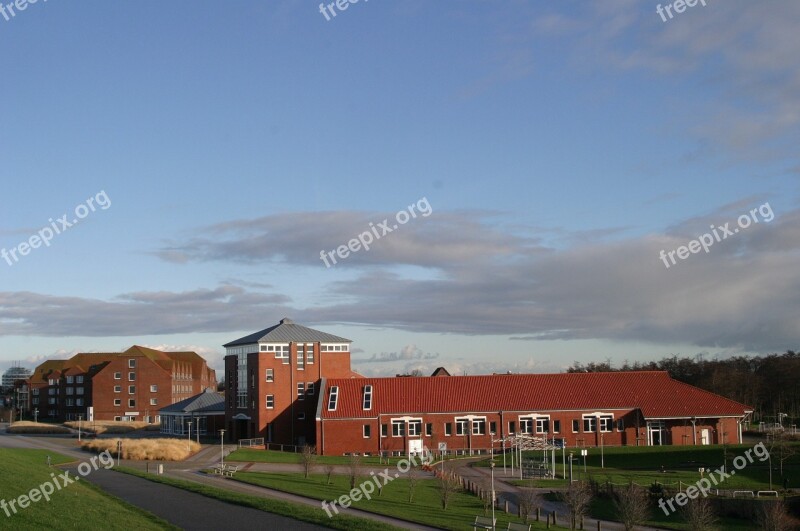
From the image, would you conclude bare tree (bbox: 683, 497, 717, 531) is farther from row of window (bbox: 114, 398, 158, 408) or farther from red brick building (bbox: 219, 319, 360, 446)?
row of window (bbox: 114, 398, 158, 408)

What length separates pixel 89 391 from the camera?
134875 millimetres

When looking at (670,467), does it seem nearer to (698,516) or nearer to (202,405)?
(698,516)

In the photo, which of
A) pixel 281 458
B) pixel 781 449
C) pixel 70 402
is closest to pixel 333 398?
pixel 281 458

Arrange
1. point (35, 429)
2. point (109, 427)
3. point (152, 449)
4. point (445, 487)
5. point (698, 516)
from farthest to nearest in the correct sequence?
point (109, 427) < point (35, 429) < point (152, 449) < point (445, 487) < point (698, 516)

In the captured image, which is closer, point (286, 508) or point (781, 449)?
point (286, 508)

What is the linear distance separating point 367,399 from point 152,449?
18.0 metres

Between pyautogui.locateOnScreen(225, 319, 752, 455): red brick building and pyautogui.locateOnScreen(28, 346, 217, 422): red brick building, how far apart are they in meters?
40.5

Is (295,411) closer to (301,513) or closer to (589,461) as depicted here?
(589,461)

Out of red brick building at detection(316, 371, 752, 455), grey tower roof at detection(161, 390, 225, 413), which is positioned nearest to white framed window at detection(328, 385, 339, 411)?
red brick building at detection(316, 371, 752, 455)

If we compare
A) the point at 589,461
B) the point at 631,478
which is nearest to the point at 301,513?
the point at 631,478

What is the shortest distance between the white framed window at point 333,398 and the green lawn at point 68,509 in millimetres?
30311

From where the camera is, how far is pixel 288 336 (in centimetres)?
7781

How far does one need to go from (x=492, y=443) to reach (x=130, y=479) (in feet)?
100.0

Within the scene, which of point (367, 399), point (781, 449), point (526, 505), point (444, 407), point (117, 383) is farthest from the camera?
point (117, 383)
